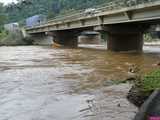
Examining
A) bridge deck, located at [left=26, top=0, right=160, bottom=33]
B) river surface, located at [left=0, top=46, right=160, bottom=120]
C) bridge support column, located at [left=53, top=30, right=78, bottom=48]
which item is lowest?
bridge support column, located at [left=53, top=30, right=78, bottom=48]

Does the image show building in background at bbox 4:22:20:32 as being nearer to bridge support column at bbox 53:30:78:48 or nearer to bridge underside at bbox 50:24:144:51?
bridge support column at bbox 53:30:78:48

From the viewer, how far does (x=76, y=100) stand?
15625mm

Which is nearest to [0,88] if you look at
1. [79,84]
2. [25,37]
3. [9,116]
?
[79,84]

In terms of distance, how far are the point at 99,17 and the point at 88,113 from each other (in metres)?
Answer: 36.9

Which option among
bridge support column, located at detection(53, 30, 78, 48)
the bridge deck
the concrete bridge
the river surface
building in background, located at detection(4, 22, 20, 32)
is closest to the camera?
the river surface

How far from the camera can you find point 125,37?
170 ft

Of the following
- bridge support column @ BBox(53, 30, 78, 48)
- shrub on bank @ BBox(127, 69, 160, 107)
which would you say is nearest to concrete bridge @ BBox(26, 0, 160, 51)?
bridge support column @ BBox(53, 30, 78, 48)

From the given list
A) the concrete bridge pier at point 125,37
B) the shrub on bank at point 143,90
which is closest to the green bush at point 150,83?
the shrub on bank at point 143,90

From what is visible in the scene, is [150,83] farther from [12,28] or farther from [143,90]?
[12,28]

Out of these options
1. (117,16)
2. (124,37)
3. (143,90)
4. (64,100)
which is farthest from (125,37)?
(143,90)

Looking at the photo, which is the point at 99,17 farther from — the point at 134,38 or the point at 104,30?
the point at 134,38

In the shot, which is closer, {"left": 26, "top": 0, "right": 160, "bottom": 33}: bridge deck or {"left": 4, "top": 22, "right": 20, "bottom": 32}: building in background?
{"left": 26, "top": 0, "right": 160, "bottom": 33}: bridge deck

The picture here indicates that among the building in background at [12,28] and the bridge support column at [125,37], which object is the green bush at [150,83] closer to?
the bridge support column at [125,37]

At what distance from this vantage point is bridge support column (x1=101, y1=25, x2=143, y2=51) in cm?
5050
